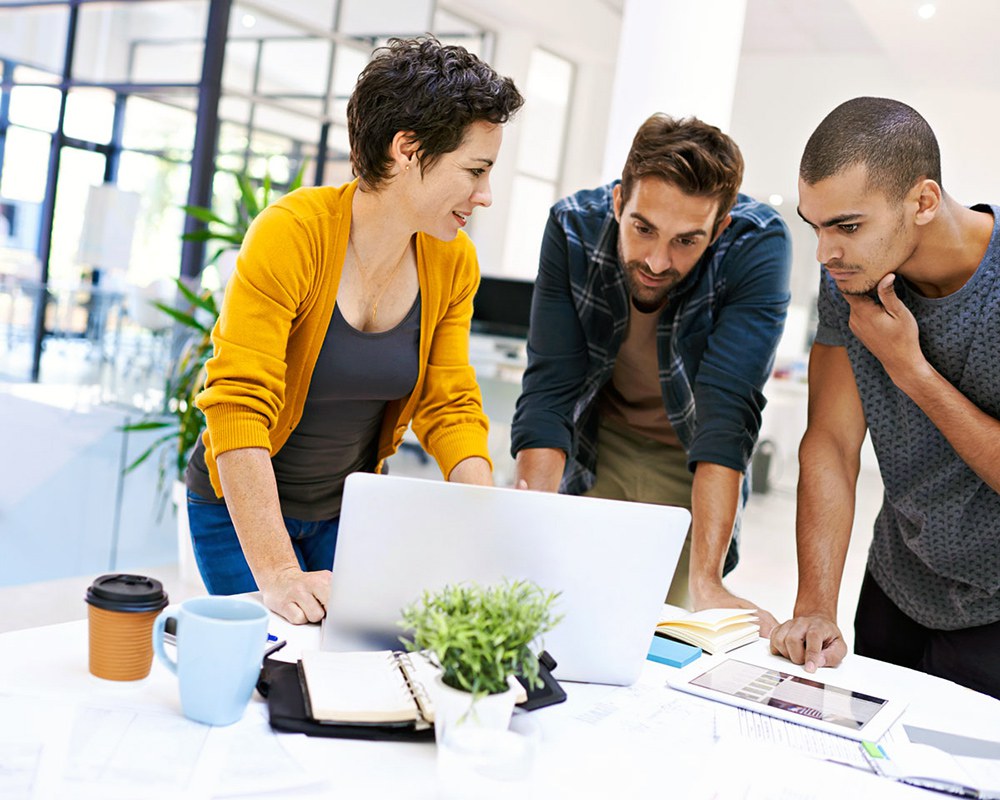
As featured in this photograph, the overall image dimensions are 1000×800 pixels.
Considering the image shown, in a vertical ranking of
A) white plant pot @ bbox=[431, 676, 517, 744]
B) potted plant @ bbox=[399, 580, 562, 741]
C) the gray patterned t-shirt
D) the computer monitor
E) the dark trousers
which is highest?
the computer monitor

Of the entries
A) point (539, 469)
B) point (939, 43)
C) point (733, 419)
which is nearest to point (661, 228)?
point (733, 419)

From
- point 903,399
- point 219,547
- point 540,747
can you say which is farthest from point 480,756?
point 903,399

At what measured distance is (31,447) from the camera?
3.57m

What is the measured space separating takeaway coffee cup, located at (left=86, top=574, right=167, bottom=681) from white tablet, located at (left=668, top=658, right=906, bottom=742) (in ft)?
2.07

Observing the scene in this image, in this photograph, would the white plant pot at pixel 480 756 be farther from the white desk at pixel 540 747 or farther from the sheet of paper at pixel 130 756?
the sheet of paper at pixel 130 756

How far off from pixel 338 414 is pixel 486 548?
644mm

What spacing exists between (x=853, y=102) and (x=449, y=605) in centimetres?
115

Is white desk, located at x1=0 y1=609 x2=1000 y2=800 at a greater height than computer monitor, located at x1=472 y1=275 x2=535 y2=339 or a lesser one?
lesser

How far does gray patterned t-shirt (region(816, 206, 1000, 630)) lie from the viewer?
1652 millimetres

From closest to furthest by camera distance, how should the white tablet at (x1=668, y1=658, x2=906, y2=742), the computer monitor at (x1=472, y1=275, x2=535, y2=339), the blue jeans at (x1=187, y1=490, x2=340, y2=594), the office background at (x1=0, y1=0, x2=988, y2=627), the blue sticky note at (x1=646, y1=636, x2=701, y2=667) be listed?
the white tablet at (x1=668, y1=658, x2=906, y2=742) < the blue sticky note at (x1=646, y1=636, x2=701, y2=667) < the blue jeans at (x1=187, y1=490, x2=340, y2=594) < the office background at (x1=0, y1=0, x2=988, y2=627) < the computer monitor at (x1=472, y1=275, x2=535, y2=339)

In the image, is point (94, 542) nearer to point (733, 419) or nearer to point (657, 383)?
point (657, 383)

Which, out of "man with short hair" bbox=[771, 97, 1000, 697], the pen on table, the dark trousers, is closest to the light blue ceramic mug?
the pen on table

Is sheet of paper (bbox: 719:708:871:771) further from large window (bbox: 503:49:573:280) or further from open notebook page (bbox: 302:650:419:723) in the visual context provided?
large window (bbox: 503:49:573:280)

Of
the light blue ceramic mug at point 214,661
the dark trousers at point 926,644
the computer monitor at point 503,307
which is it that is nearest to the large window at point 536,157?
the computer monitor at point 503,307
